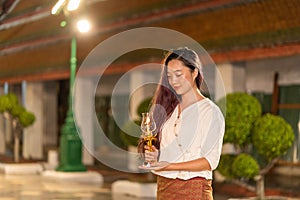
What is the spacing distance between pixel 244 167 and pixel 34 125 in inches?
544

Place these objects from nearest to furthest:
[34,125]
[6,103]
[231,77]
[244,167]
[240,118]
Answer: [244,167], [240,118], [231,77], [6,103], [34,125]

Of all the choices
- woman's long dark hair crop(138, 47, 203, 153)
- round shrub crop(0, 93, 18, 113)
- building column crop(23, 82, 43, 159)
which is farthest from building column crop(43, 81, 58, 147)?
woman's long dark hair crop(138, 47, 203, 153)

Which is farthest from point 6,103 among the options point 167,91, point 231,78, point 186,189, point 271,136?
point 186,189

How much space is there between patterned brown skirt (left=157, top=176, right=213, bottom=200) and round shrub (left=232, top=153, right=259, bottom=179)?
664 cm

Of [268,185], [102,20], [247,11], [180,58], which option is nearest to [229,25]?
[247,11]

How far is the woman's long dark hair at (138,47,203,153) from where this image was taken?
3113 millimetres

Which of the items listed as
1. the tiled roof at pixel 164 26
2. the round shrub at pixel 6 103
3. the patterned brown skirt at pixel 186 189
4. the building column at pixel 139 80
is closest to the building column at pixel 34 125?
the tiled roof at pixel 164 26

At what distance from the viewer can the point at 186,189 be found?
120 inches

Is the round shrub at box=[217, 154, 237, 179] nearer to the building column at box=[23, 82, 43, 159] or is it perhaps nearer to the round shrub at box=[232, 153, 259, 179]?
the round shrub at box=[232, 153, 259, 179]

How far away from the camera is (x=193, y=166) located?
2955 millimetres

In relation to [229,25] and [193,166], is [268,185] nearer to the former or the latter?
[229,25]

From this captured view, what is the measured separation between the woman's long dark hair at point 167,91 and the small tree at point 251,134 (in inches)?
252

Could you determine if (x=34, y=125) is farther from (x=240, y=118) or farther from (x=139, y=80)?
(x=240, y=118)

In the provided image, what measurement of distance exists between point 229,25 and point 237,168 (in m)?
4.07
